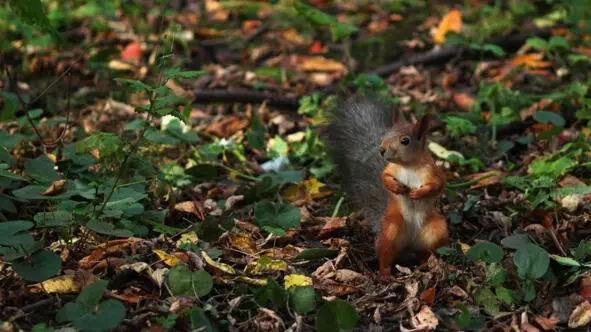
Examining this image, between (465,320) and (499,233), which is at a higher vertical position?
(465,320)

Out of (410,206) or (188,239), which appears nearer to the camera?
(410,206)

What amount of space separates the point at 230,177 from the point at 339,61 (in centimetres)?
202

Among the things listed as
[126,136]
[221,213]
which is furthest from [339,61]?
[221,213]

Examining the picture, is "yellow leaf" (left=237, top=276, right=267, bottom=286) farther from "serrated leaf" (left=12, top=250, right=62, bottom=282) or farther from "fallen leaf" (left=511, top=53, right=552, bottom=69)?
"fallen leaf" (left=511, top=53, right=552, bottom=69)

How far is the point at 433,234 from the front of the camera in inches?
127

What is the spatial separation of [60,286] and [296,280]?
2.79 ft

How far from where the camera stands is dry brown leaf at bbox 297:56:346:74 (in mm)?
5941

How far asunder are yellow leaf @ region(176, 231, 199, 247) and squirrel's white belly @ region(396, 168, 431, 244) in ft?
2.83

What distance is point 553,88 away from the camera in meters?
5.32

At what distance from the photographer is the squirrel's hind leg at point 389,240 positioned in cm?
321

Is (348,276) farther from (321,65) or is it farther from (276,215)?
(321,65)

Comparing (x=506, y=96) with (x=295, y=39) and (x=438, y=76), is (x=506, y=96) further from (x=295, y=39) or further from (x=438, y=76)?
(x=295, y=39)

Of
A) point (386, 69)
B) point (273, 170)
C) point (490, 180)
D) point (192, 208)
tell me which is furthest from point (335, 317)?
point (386, 69)

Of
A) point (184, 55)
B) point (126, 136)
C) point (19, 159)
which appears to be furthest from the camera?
point (184, 55)
